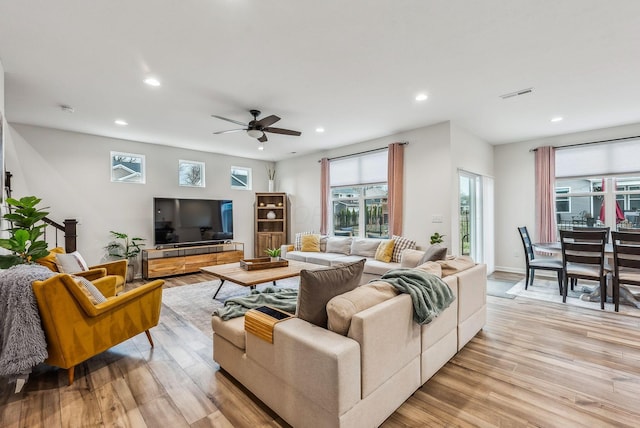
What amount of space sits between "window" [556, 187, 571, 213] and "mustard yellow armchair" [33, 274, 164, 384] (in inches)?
270

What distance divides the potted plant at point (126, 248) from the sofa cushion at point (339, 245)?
11.9 feet

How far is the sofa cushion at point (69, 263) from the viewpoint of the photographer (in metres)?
3.46

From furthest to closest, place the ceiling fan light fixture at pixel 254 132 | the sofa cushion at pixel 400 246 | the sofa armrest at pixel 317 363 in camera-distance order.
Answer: the sofa cushion at pixel 400 246
the ceiling fan light fixture at pixel 254 132
the sofa armrest at pixel 317 363

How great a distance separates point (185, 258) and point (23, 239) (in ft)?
11.6

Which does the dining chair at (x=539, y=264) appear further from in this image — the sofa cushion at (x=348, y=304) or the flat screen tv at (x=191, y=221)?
the flat screen tv at (x=191, y=221)

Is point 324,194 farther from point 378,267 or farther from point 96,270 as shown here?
point 96,270

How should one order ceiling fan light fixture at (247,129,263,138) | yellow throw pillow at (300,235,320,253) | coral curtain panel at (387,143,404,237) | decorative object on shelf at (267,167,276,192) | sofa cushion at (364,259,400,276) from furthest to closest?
decorative object on shelf at (267,167,276,192)
yellow throw pillow at (300,235,320,253)
coral curtain panel at (387,143,404,237)
sofa cushion at (364,259,400,276)
ceiling fan light fixture at (247,129,263,138)

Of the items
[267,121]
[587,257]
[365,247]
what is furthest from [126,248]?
[587,257]


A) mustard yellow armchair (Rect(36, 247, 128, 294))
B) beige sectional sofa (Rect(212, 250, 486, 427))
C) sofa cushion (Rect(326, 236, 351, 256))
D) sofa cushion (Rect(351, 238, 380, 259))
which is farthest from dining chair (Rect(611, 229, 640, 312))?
mustard yellow armchair (Rect(36, 247, 128, 294))

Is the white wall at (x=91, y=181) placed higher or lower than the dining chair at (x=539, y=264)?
higher

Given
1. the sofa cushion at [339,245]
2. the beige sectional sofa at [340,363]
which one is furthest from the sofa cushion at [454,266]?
the sofa cushion at [339,245]

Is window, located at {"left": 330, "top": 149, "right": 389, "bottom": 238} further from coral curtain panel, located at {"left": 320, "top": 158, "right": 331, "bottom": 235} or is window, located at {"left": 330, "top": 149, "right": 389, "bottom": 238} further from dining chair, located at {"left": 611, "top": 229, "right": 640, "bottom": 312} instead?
dining chair, located at {"left": 611, "top": 229, "right": 640, "bottom": 312}

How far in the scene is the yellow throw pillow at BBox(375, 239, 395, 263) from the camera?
4.99 metres

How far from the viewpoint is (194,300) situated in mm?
4340
